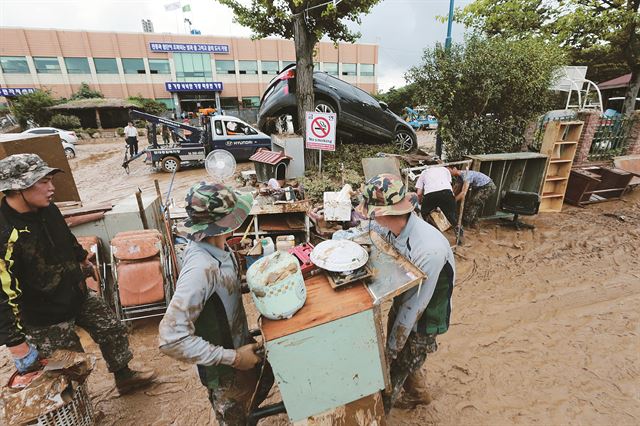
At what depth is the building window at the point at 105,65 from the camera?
28.3 m

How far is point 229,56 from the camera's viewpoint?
31.0m

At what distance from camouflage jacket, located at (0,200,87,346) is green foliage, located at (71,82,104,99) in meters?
33.5

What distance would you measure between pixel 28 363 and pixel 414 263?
9.00ft

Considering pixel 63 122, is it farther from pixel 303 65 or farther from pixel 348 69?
pixel 348 69

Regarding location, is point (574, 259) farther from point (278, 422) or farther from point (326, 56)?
point (326, 56)

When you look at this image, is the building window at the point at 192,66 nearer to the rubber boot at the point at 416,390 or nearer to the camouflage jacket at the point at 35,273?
the camouflage jacket at the point at 35,273

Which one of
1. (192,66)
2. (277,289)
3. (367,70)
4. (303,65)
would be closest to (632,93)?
(303,65)

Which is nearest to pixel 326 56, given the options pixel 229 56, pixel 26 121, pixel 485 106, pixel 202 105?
pixel 229 56

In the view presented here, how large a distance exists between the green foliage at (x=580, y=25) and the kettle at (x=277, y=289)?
10.7 m

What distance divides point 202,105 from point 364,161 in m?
30.0

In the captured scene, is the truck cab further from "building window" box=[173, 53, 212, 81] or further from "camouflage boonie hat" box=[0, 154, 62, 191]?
"building window" box=[173, 53, 212, 81]

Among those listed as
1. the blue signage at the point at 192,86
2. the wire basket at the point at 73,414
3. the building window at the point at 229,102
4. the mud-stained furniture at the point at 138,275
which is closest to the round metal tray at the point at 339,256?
the wire basket at the point at 73,414

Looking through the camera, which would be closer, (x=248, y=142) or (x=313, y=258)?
(x=313, y=258)

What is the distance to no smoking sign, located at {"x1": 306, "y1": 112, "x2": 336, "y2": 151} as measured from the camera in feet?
21.3
